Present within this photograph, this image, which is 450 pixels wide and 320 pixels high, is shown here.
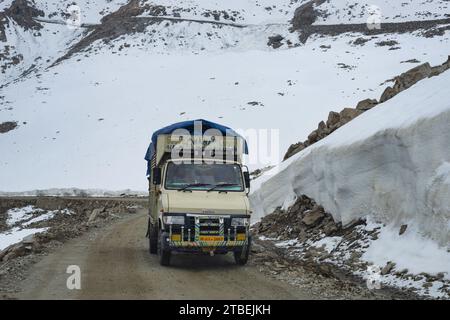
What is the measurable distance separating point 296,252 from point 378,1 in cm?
6835

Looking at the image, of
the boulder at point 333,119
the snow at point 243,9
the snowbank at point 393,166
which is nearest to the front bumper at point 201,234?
the snowbank at point 393,166

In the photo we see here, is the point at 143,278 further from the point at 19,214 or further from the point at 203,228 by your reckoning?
the point at 19,214

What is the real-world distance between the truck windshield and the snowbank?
13.1 ft

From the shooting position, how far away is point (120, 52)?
227 ft

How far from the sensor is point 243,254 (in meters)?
12.0

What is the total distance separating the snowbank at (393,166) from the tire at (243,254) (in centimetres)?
372

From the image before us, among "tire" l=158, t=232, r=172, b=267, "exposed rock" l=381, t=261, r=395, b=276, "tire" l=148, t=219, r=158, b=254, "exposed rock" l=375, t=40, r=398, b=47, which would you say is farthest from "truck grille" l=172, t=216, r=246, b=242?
"exposed rock" l=375, t=40, r=398, b=47

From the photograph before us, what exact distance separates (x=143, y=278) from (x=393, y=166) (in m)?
7.17

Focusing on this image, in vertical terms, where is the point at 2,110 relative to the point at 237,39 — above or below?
below

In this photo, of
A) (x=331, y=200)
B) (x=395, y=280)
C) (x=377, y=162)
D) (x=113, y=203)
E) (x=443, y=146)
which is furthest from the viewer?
(x=113, y=203)

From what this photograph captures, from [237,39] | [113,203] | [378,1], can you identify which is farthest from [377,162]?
[378,1]

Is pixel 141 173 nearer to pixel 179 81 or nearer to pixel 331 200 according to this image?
pixel 179 81

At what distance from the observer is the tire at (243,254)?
11809 millimetres

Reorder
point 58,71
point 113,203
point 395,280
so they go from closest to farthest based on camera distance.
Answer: point 395,280 → point 113,203 → point 58,71
